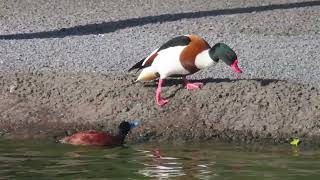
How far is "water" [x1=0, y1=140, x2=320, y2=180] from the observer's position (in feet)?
26.9

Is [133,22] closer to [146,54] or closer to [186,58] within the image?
[146,54]

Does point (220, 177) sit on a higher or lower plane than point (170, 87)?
lower

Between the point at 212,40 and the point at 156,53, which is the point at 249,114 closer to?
the point at 156,53

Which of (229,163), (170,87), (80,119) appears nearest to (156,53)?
(170,87)

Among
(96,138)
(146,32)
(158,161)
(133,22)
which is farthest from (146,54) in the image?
(158,161)

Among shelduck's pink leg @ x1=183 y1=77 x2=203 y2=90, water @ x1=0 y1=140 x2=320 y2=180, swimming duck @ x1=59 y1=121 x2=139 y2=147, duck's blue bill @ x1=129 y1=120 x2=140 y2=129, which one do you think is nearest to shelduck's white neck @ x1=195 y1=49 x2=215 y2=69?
shelduck's pink leg @ x1=183 y1=77 x2=203 y2=90

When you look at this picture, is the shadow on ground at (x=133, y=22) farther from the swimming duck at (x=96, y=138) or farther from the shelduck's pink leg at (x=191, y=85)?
the swimming duck at (x=96, y=138)

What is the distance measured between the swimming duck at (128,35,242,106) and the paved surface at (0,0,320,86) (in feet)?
4.17

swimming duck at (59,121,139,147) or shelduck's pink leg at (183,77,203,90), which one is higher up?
shelduck's pink leg at (183,77,203,90)

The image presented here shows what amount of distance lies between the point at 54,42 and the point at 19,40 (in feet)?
2.16

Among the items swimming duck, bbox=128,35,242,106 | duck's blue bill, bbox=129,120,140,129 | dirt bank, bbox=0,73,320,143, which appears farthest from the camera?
swimming duck, bbox=128,35,242,106

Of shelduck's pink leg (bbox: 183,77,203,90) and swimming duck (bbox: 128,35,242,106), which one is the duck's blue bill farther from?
shelduck's pink leg (bbox: 183,77,203,90)

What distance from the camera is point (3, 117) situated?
11203mm

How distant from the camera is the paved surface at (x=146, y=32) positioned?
13711 mm
